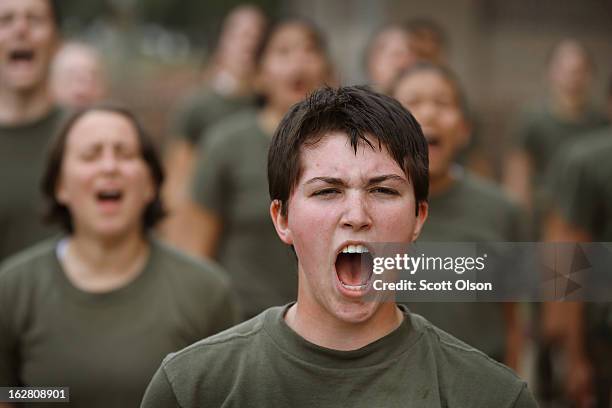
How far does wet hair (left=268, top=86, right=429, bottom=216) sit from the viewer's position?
3088 mm

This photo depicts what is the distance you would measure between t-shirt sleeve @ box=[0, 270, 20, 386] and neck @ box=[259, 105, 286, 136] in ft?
7.98

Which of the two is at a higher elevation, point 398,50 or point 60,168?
point 398,50

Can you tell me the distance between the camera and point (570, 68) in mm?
10648

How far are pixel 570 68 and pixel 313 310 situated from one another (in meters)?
7.94

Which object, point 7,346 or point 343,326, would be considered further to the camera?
point 7,346

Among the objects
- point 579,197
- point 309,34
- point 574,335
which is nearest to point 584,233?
point 579,197

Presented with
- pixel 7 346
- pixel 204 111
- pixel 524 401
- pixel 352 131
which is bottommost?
pixel 524 401

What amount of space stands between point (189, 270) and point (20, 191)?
1.52 metres

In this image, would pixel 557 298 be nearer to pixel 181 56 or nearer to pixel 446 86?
pixel 446 86

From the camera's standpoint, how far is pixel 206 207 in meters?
6.71

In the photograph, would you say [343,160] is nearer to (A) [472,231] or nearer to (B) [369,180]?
(B) [369,180]

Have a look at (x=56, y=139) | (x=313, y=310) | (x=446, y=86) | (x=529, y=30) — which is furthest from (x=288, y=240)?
(x=529, y=30)

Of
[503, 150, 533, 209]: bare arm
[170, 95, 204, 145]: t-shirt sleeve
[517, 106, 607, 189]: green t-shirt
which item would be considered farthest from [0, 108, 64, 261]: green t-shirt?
[517, 106, 607, 189]: green t-shirt

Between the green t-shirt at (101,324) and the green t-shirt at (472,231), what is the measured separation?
91cm
